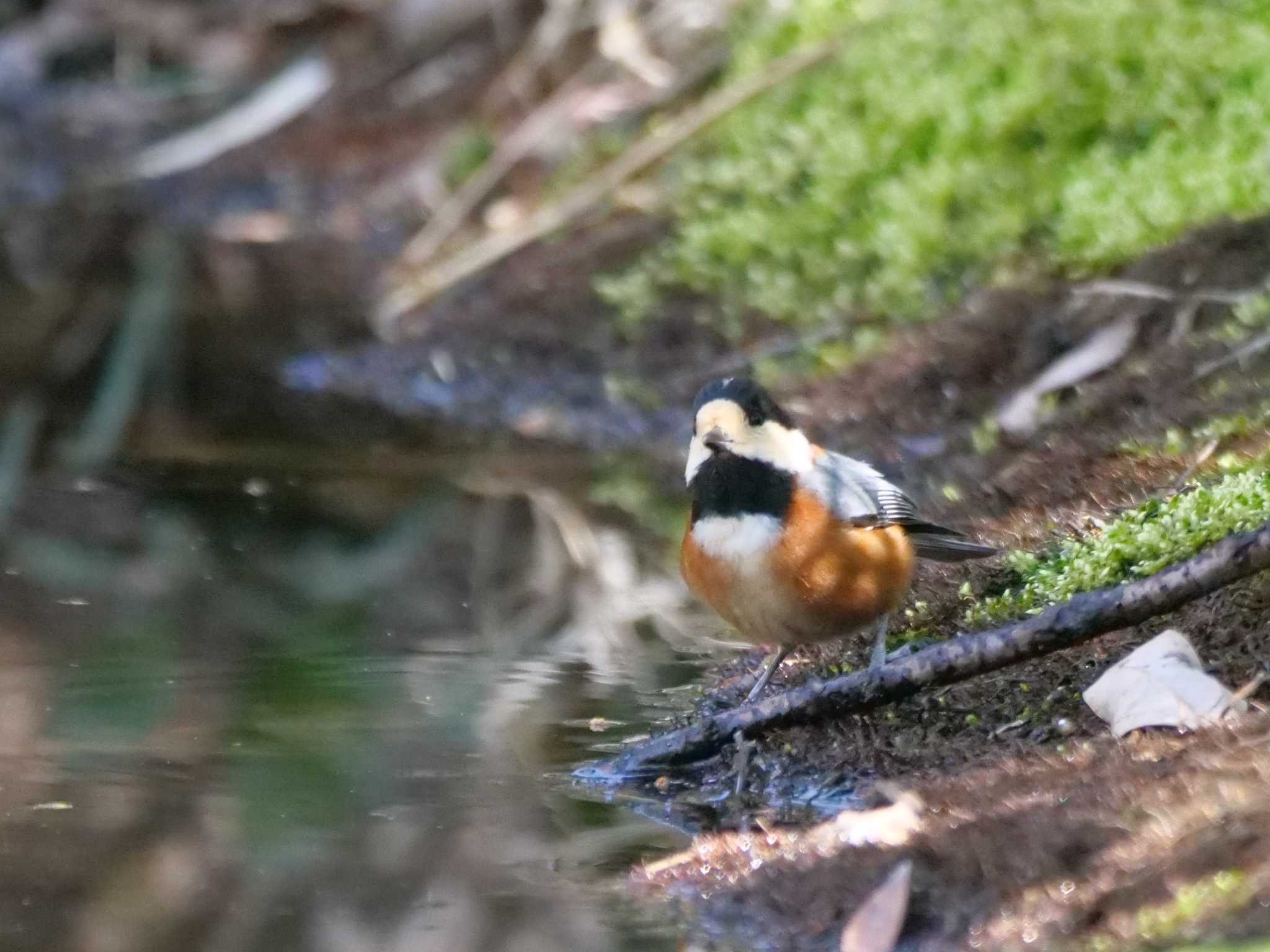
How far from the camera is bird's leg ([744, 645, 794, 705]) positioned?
4805 millimetres

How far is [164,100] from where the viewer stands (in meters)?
16.8

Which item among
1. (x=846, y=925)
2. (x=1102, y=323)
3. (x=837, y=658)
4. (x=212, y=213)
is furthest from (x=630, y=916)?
(x=212, y=213)

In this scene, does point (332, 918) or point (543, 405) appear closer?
point (332, 918)

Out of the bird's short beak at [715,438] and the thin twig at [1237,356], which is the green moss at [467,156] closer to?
the thin twig at [1237,356]

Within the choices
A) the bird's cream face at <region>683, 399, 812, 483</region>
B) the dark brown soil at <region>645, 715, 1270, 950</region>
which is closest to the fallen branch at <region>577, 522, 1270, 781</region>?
the dark brown soil at <region>645, 715, 1270, 950</region>

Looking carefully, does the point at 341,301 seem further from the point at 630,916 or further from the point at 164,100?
the point at 630,916

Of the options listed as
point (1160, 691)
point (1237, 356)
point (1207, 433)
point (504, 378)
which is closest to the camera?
point (1160, 691)

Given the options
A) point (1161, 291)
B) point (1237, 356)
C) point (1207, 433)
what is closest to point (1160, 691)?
point (1207, 433)

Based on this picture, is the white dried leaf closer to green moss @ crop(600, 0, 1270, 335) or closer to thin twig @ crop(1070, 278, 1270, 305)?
thin twig @ crop(1070, 278, 1270, 305)

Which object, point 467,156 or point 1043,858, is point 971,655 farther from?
point 467,156

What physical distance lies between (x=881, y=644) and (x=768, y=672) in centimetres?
33

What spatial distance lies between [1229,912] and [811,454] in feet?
7.66

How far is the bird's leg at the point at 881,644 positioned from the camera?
466 cm

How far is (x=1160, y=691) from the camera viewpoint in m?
3.74
